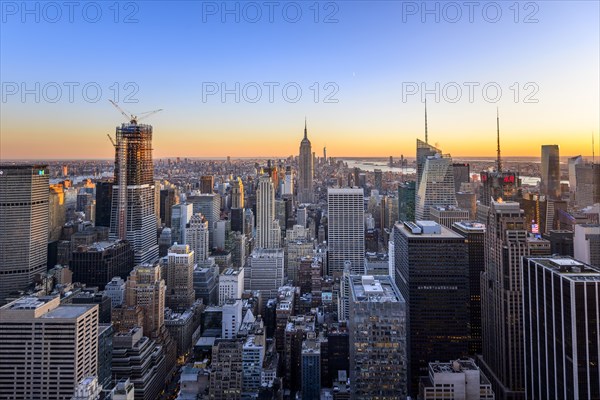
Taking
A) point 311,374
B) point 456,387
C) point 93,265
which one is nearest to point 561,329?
point 456,387

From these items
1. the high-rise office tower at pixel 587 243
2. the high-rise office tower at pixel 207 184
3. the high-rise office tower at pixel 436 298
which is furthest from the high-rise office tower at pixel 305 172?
the high-rise office tower at pixel 587 243

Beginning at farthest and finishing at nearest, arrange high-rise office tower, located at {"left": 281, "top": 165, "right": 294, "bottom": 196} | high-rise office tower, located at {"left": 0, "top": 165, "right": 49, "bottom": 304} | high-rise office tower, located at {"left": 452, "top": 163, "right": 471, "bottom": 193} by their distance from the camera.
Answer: high-rise office tower, located at {"left": 281, "top": 165, "right": 294, "bottom": 196} → high-rise office tower, located at {"left": 452, "top": 163, "right": 471, "bottom": 193} → high-rise office tower, located at {"left": 0, "top": 165, "right": 49, "bottom": 304}

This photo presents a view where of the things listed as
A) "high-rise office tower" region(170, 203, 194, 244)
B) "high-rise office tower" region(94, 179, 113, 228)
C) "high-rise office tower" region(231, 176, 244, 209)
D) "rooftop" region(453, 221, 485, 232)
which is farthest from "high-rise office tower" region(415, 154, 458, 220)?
"high-rise office tower" region(94, 179, 113, 228)

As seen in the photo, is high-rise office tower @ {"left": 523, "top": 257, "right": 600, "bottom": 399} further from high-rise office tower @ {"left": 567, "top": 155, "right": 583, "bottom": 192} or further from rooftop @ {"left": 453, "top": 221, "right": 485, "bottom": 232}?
rooftop @ {"left": 453, "top": 221, "right": 485, "bottom": 232}

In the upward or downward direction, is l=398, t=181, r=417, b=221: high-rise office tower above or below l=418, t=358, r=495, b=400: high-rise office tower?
above

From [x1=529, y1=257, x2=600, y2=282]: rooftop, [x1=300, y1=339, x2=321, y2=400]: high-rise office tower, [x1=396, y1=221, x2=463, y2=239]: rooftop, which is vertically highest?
[x1=396, y1=221, x2=463, y2=239]: rooftop

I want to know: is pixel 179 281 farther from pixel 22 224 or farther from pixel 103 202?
pixel 103 202

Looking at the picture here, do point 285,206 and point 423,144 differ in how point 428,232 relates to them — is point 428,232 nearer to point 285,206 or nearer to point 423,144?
point 423,144
